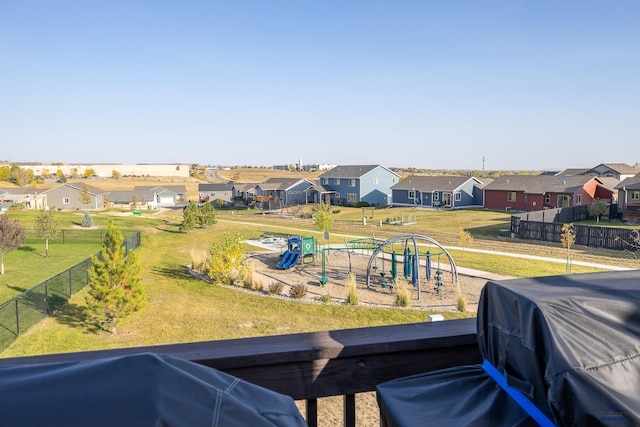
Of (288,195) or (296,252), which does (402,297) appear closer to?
(296,252)

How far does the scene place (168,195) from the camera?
67500 millimetres

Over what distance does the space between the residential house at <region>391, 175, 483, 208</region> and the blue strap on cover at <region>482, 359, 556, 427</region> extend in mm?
47213

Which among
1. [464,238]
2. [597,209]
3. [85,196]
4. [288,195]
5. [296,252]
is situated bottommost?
[296,252]

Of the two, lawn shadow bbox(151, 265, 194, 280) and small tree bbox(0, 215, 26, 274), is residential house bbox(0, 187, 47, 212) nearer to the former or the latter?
small tree bbox(0, 215, 26, 274)

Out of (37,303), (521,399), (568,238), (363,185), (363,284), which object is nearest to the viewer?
(521,399)

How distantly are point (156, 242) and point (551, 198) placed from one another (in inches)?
1285

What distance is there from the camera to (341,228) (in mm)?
34469

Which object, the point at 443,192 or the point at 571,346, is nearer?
the point at 571,346

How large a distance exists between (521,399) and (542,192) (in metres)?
43.0

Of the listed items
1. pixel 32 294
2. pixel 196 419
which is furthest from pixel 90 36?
pixel 196 419

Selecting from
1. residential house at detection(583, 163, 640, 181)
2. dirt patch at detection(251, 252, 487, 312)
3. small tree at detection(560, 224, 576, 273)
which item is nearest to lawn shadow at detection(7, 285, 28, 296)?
dirt patch at detection(251, 252, 487, 312)

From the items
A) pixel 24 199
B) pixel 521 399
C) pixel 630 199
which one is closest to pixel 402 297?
pixel 521 399

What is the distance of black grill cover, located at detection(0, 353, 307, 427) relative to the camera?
83cm

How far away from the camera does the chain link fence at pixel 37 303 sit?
37.4 feet
